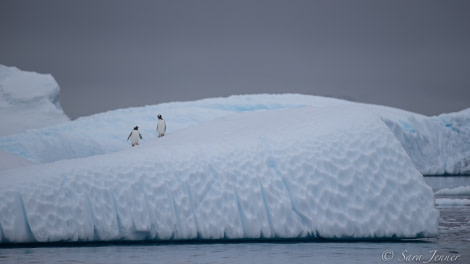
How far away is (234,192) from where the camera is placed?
9.69 metres

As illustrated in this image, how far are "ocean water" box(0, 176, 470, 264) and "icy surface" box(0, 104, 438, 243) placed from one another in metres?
0.17

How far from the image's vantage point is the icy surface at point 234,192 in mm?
9125

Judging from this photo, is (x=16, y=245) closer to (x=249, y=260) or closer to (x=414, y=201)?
(x=249, y=260)

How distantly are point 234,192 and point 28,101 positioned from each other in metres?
30.6

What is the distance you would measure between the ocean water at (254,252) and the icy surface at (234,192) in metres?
0.17

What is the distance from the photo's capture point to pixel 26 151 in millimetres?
25891

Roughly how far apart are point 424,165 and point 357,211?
23.1 m

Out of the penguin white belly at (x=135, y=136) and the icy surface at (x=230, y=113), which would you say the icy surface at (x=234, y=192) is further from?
the icy surface at (x=230, y=113)

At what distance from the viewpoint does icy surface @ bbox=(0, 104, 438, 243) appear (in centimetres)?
912

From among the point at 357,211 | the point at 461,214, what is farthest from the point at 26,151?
the point at 357,211

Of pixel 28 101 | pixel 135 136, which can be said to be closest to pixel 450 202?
pixel 135 136

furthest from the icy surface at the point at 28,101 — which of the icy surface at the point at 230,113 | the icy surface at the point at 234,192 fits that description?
the icy surface at the point at 234,192

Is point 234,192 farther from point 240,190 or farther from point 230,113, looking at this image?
point 230,113

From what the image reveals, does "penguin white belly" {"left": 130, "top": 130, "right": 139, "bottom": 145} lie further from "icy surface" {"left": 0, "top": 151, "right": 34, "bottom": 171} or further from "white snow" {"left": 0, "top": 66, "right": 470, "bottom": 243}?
"white snow" {"left": 0, "top": 66, "right": 470, "bottom": 243}
